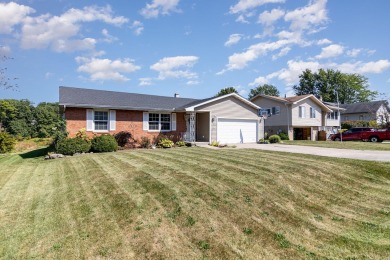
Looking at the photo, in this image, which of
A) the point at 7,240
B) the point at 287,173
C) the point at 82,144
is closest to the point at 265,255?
the point at 287,173

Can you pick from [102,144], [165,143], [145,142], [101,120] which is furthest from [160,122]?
[102,144]

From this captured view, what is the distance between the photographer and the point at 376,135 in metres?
26.7

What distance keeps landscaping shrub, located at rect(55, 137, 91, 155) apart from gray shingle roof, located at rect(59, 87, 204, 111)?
9.26ft

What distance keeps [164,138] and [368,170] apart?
48.3ft

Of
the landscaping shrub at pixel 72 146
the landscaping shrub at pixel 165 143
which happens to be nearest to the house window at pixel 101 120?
the landscaping shrub at pixel 72 146

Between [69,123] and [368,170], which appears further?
[69,123]

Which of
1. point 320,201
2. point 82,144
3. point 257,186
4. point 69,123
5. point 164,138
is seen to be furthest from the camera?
point 164,138

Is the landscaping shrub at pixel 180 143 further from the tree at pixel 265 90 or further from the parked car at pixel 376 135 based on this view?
the tree at pixel 265 90

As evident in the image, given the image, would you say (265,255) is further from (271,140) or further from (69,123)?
(271,140)

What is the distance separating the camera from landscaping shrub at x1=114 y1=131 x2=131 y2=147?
18.5 m

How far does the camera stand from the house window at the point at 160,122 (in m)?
20.7

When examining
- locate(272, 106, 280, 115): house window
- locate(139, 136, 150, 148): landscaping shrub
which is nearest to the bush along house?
locate(139, 136, 150, 148): landscaping shrub

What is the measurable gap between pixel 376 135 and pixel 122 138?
87.1ft

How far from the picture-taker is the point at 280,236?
459cm
